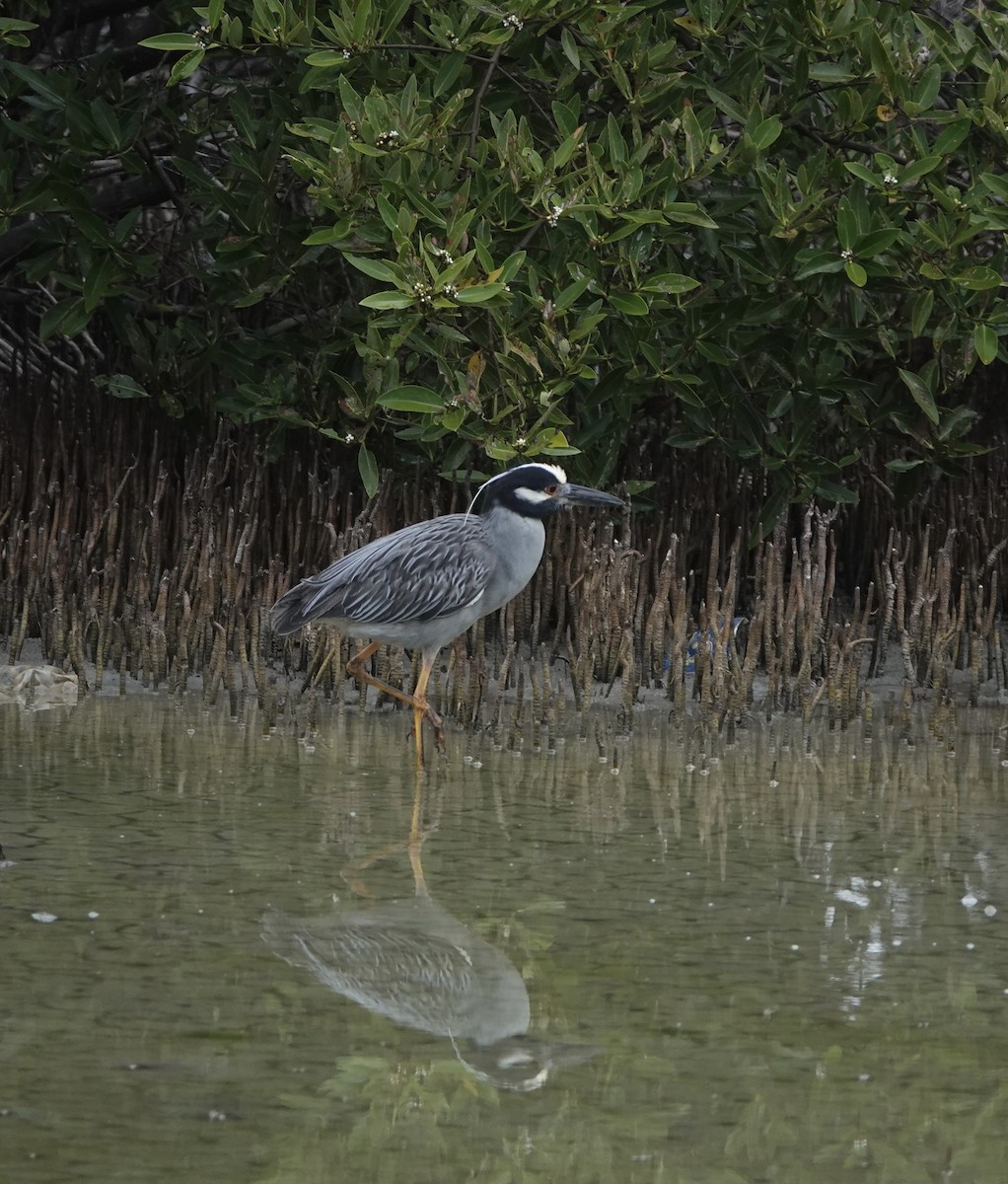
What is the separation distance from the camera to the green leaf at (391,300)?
546 cm

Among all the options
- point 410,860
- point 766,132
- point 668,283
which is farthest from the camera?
point 668,283

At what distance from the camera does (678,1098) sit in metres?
2.89

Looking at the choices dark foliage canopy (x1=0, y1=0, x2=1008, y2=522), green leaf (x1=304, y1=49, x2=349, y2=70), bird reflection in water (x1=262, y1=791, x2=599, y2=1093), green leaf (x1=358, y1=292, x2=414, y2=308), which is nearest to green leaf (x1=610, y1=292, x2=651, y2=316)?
dark foliage canopy (x1=0, y1=0, x2=1008, y2=522)

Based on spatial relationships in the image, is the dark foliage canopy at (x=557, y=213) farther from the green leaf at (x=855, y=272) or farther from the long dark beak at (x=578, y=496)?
the long dark beak at (x=578, y=496)

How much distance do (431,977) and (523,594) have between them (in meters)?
3.61

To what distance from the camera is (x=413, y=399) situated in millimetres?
5949

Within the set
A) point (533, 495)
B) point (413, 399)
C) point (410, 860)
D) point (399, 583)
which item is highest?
point (413, 399)

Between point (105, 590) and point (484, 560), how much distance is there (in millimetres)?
1592

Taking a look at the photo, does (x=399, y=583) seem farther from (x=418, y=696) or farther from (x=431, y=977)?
(x=431, y=977)

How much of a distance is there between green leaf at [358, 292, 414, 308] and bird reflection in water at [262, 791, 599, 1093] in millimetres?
1955

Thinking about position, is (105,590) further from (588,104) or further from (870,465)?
(870,465)

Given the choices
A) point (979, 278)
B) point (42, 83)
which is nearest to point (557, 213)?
point (979, 278)

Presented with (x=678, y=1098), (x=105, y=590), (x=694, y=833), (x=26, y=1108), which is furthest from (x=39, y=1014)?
(x=105, y=590)

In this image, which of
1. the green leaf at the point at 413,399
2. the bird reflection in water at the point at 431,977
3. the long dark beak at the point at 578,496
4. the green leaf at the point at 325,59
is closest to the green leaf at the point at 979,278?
the long dark beak at the point at 578,496
